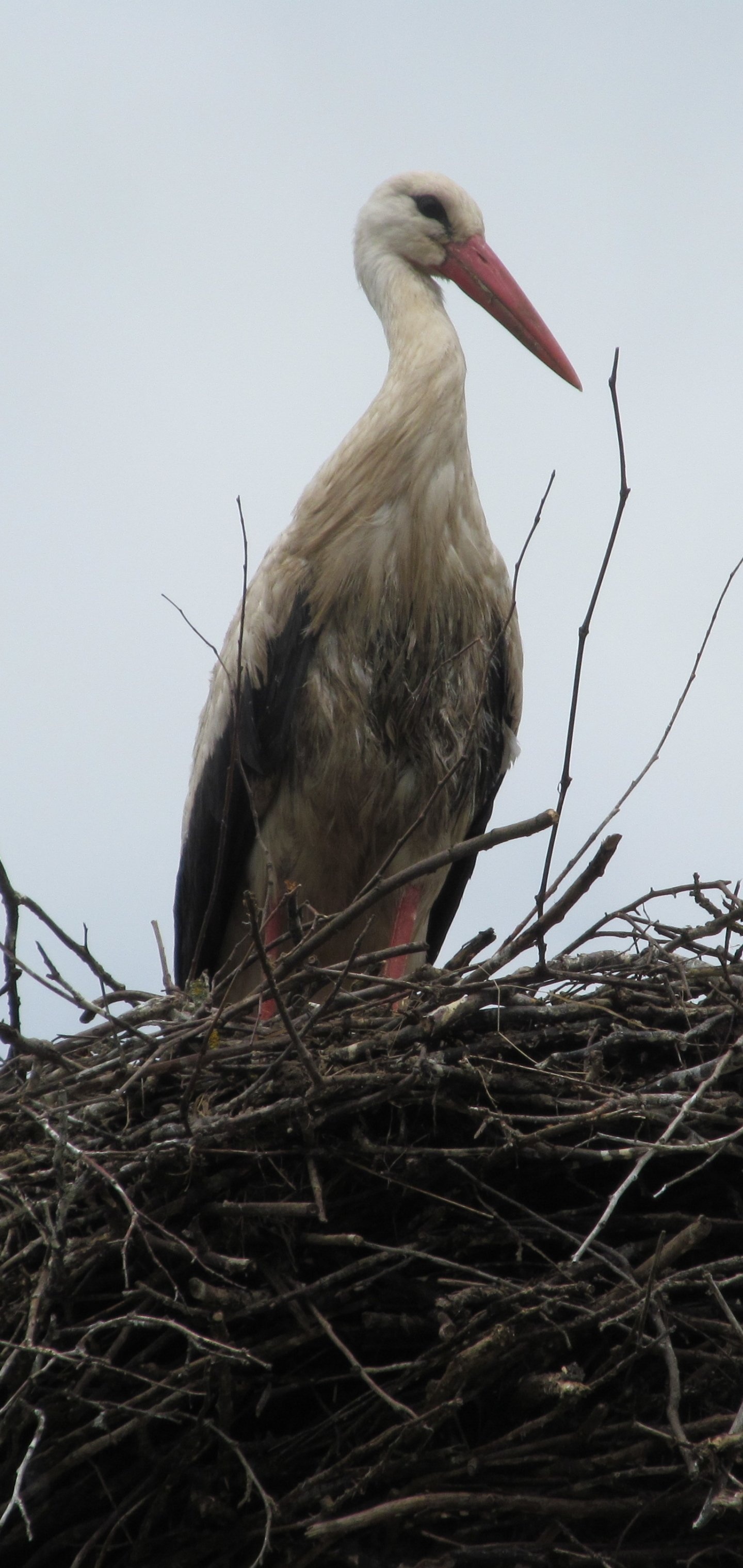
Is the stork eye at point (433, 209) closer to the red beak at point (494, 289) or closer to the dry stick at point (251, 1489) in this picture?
the red beak at point (494, 289)

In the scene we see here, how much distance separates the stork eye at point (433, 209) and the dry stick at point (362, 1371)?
293 centimetres

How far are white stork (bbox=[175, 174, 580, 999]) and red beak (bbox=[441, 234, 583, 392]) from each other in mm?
285

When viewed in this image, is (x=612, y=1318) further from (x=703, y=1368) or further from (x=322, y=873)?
(x=322, y=873)

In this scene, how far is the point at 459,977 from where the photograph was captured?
9.29ft

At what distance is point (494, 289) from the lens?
433 centimetres

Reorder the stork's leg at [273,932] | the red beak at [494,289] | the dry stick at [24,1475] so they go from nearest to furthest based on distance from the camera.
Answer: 1. the dry stick at [24,1475]
2. the stork's leg at [273,932]
3. the red beak at [494,289]

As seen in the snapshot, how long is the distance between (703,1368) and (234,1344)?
0.68 meters

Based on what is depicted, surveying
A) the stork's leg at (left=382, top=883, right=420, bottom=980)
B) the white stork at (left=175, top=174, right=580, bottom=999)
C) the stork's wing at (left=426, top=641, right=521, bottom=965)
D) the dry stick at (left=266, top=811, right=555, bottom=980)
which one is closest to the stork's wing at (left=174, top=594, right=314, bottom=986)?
the white stork at (left=175, top=174, right=580, bottom=999)

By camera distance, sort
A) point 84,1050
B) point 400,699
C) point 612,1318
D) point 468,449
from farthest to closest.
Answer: point 468,449, point 400,699, point 84,1050, point 612,1318

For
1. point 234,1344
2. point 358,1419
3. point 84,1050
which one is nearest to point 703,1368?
point 358,1419

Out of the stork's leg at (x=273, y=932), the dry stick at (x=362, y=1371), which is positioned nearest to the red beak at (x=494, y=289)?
the stork's leg at (x=273, y=932)

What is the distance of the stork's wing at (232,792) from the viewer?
145 inches

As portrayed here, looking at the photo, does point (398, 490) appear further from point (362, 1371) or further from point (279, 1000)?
point (362, 1371)

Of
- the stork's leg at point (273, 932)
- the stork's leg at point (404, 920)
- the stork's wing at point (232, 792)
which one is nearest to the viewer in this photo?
the stork's wing at point (232, 792)
